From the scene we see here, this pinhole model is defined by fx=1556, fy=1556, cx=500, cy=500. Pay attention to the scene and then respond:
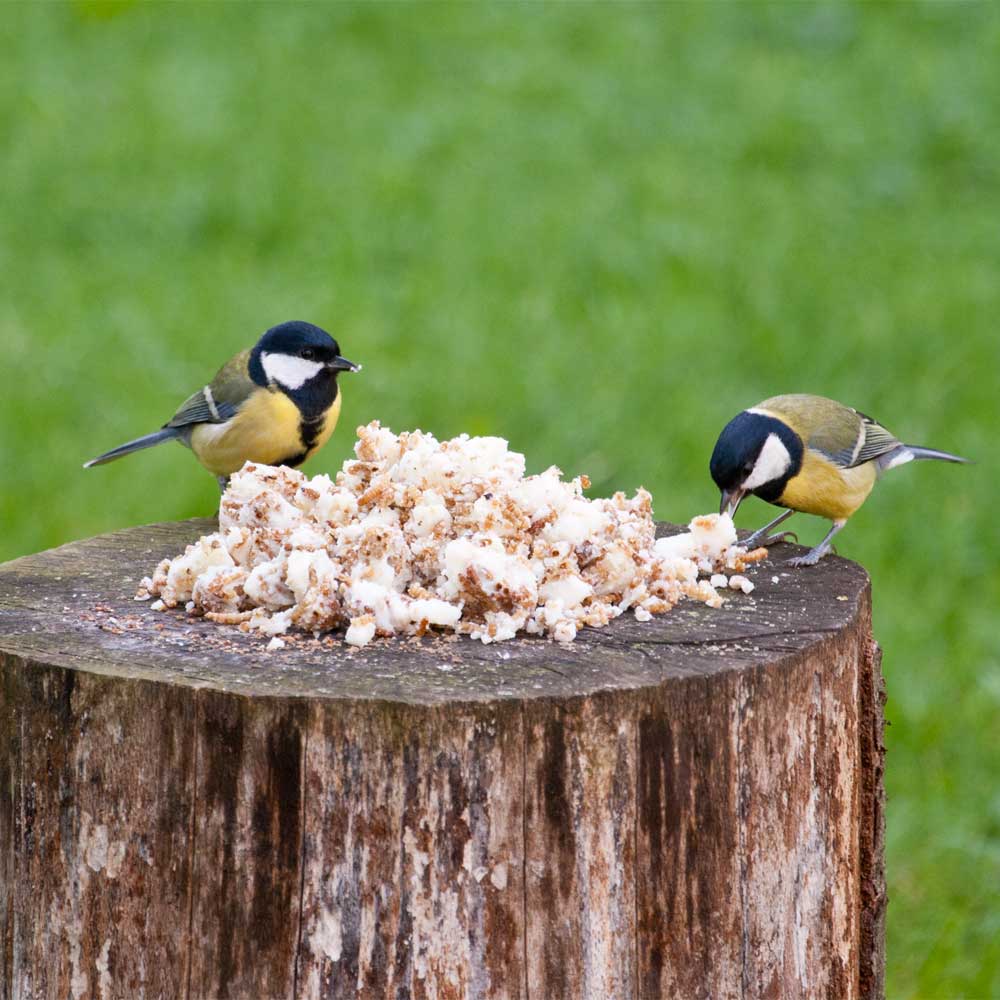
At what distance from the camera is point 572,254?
848cm

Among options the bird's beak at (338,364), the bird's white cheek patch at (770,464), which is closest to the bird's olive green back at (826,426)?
the bird's white cheek patch at (770,464)

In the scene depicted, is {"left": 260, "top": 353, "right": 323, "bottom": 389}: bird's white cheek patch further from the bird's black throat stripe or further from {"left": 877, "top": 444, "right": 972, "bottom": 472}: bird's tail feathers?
{"left": 877, "top": 444, "right": 972, "bottom": 472}: bird's tail feathers

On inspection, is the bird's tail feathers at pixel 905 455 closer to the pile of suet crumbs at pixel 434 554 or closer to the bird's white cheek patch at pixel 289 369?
the pile of suet crumbs at pixel 434 554

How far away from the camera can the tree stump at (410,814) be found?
2322 mm

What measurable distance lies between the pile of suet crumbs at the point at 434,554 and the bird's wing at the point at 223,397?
1153 mm

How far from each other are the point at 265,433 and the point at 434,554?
5.02ft

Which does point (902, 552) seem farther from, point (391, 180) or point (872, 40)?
point (872, 40)

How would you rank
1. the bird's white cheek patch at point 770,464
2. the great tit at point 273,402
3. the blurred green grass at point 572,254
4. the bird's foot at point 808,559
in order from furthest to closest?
1. the blurred green grass at point 572,254
2. the great tit at point 273,402
3. the bird's white cheek patch at point 770,464
4. the bird's foot at point 808,559

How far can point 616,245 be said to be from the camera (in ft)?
28.1

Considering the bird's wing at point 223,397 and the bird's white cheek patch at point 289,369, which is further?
the bird's wing at point 223,397

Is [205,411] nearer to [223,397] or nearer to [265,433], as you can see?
[223,397]

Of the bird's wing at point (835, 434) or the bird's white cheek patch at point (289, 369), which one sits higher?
the bird's white cheek patch at point (289, 369)

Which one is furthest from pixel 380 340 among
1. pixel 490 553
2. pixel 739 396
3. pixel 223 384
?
pixel 490 553

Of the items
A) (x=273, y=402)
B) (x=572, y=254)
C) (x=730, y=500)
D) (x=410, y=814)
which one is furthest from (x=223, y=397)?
(x=572, y=254)
